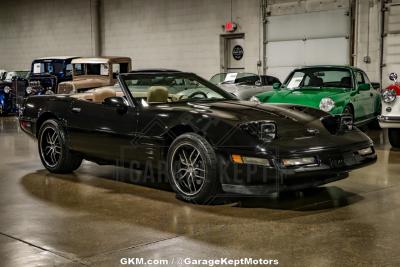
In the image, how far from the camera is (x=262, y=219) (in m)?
4.53

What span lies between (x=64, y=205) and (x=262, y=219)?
1859mm

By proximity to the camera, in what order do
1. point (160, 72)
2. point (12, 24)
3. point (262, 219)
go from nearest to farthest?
point (262, 219)
point (160, 72)
point (12, 24)

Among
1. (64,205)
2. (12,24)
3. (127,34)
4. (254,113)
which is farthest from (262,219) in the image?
(12,24)

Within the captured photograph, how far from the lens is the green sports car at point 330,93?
8930mm

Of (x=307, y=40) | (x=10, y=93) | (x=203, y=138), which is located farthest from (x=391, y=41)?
(x=10, y=93)

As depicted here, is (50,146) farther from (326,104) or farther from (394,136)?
(394,136)

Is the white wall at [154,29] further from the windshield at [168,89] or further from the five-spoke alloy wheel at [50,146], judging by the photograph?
the five-spoke alloy wheel at [50,146]

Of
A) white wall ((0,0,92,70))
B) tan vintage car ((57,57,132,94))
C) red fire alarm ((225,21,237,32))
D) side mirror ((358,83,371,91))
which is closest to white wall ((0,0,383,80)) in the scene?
white wall ((0,0,92,70))

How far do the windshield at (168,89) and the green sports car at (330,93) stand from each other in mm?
2926

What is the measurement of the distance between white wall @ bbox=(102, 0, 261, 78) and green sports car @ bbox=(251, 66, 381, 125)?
634 cm

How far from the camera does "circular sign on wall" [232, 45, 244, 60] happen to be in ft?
55.5

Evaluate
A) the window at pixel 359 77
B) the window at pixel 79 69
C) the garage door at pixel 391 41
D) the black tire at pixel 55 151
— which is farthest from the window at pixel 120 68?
the black tire at pixel 55 151

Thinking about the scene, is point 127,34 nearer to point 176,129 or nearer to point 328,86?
point 328,86

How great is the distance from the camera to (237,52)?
672 inches
